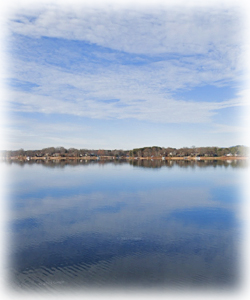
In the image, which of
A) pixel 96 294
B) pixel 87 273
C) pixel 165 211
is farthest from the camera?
pixel 165 211

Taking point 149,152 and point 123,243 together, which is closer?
point 123,243

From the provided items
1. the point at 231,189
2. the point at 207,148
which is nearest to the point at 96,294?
the point at 231,189

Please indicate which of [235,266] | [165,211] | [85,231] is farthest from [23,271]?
[165,211]

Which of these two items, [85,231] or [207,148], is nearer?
[85,231]

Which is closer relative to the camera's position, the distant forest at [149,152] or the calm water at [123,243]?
the calm water at [123,243]

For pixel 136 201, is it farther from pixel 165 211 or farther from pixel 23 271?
pixel 23 271

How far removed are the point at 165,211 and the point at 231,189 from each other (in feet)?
41.9

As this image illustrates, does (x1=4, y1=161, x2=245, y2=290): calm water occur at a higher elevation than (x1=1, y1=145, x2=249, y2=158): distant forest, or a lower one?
lower

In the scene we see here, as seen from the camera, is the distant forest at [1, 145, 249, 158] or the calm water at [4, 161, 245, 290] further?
the distant forest at [1, 145, 249, 158]

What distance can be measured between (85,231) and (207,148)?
462ft

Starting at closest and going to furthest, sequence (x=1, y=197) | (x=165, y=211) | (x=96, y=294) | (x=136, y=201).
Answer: (x=96, y=294)
(x=165, y=211)
(x=136, y=201)
(x=1, y=197)

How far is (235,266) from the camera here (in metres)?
9.32

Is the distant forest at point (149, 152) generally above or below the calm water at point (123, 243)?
above

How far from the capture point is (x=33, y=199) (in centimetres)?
2075
